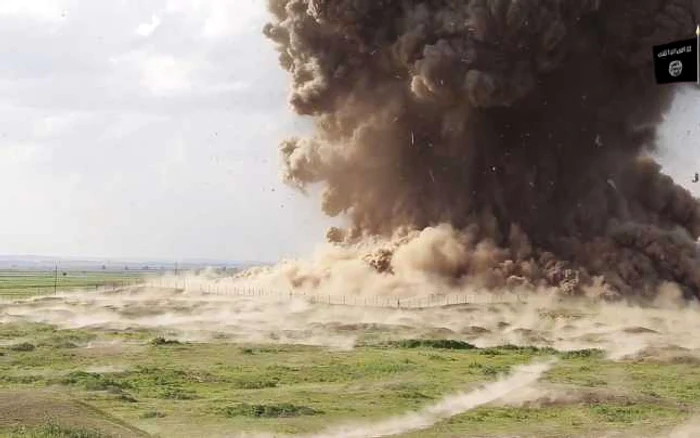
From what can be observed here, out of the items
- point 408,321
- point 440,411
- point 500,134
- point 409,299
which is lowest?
point 440,411

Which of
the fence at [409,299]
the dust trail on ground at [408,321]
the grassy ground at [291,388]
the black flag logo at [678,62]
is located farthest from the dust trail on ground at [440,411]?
the fence at [409,299]

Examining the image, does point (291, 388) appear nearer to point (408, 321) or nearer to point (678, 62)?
point (678, 62)

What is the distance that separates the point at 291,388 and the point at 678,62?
29.9 metres

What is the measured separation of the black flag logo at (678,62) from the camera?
26.2m

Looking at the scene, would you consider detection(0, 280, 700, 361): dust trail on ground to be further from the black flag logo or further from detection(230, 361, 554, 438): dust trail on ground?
the black flag logo

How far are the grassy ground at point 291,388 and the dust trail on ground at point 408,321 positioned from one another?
6.02 m

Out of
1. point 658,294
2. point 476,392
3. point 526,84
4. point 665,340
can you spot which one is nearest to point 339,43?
point 526,84

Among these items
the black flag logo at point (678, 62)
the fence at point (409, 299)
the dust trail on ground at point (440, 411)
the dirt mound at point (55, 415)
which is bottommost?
the dust trail on ground at point (440, 411)

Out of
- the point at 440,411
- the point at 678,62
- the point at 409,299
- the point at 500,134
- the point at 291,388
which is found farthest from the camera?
the point at 500,134

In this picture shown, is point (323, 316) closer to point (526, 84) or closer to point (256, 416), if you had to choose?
point (526, 84)

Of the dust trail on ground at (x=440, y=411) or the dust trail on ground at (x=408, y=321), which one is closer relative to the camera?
the dust trail on ground at (x=440, y=411)

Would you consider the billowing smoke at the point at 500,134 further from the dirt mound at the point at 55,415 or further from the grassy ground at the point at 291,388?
the dirt mound at the point at 55,415

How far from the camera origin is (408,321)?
3469 inches

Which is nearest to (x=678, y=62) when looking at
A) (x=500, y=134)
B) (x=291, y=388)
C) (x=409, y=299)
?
(x=291, y=388)
